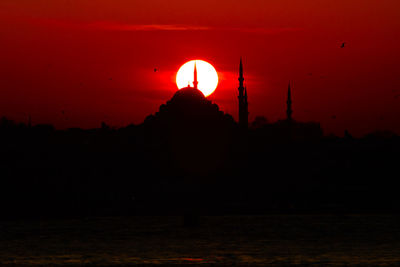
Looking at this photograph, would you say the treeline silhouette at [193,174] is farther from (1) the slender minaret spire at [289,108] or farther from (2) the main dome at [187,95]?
(1) the slender minaret spire at [289,108]

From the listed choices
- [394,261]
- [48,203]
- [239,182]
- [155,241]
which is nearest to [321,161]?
[239,182]

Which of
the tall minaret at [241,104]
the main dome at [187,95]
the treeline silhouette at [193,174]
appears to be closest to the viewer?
the treeline silhouette at [193,174]

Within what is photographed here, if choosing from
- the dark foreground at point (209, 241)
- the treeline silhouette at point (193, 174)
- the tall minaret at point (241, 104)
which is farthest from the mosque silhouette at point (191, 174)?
the tall minaret at point (241, 104)

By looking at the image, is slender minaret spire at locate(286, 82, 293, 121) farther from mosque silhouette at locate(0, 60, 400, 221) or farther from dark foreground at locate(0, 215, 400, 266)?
dark foreground at locate(0, 215, 400, 266)

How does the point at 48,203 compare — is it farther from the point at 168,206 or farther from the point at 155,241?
the point at 155,241

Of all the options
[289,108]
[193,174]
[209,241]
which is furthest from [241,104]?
[209,241]

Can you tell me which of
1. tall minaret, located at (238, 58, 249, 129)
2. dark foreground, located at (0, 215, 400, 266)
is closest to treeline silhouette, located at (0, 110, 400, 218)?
dark foreground, located at (0, 215, 400, 266)
